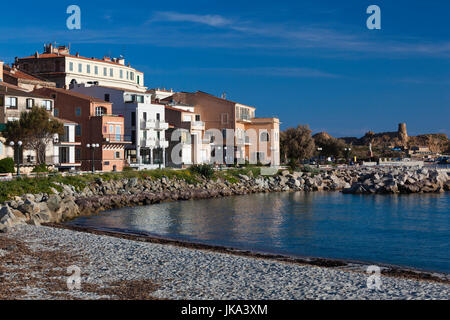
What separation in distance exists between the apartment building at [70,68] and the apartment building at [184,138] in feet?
40.6

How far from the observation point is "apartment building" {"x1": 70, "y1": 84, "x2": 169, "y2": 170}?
2562 inches

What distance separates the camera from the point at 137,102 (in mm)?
66000

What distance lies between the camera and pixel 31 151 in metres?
50.6

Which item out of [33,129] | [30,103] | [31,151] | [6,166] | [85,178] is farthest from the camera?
[30,103]

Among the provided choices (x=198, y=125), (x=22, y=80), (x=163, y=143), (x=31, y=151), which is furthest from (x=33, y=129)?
(x=198, y=125)

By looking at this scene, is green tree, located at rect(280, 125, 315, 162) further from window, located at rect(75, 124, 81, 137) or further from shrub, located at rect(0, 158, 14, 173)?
shrub, located at rect(0, 158, 14, 173)

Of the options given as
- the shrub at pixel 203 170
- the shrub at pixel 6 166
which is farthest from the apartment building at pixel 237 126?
the shrub at pixel 6 166

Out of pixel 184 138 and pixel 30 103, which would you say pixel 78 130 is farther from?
pixel 184 138

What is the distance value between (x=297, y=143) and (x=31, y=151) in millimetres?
51726

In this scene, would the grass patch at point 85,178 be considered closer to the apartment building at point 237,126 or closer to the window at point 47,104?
the window at point 47,104

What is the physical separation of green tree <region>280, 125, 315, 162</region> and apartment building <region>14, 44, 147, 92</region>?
27.3m

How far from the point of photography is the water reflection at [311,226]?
2445 centimetres
